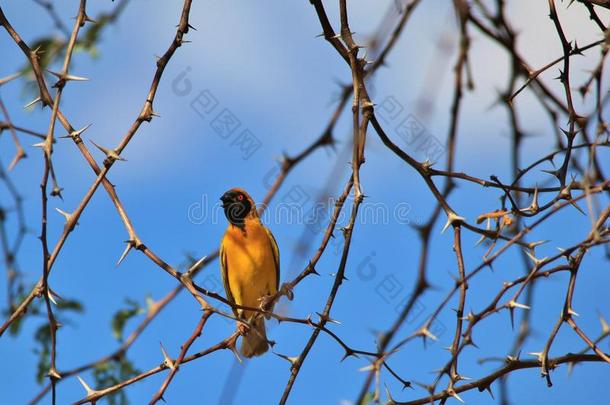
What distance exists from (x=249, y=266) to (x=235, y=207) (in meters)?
0.85

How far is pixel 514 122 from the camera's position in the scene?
5.14 metres

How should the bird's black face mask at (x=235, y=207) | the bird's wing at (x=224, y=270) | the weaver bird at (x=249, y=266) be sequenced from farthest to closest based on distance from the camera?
the bird's black face mask at (x=235, y=207), the bird's wing at (x=224, y=270), the weaver bird at (x=249, y=266)

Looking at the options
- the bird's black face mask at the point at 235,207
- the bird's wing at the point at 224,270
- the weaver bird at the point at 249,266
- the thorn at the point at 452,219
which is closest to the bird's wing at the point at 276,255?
the weaver bird at the point at 249,266

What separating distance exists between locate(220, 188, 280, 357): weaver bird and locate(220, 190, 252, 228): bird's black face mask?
35mm

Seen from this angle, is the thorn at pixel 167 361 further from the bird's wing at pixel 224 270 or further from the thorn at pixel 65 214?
the bird's wing at pixel 224 270

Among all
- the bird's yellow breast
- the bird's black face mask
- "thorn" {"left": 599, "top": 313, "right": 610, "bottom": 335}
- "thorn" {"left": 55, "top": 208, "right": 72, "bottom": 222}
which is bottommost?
"thorn" {"left": 599, "top": 313, "right": 610, "bottom": 335}

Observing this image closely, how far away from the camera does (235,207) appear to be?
8211mm

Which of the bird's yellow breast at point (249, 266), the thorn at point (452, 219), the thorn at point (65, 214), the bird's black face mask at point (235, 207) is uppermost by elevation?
the bird's black face mask at point (235, 207)

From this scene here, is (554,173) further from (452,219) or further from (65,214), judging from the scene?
(65,214)

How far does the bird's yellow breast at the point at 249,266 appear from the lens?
25.0 feet

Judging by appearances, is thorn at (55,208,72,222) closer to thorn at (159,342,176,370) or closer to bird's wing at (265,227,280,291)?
thorn at (159,342,176,370)

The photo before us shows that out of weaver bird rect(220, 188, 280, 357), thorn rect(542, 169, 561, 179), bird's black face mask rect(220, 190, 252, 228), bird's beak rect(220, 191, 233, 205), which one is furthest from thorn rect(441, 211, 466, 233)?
bird's beak rect(220, 191, 233, 205)

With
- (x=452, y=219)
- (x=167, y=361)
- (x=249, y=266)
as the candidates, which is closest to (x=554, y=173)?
(x=452, y=219)

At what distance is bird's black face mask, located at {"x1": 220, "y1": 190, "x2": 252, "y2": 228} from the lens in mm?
8016
